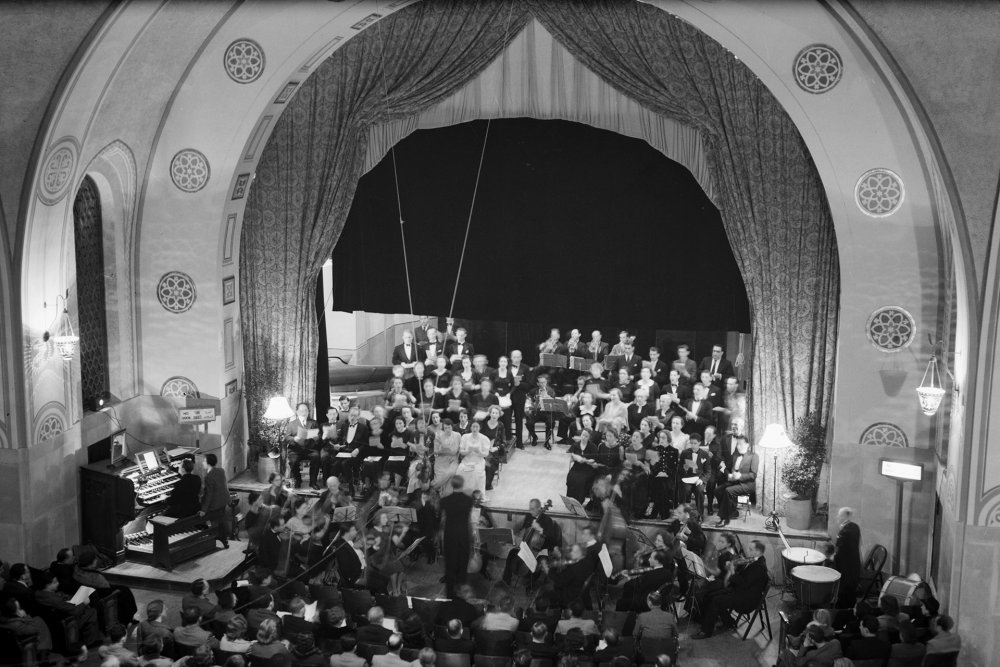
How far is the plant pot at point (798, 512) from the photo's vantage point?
14250mm

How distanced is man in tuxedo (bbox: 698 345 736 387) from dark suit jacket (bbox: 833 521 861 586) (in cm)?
359

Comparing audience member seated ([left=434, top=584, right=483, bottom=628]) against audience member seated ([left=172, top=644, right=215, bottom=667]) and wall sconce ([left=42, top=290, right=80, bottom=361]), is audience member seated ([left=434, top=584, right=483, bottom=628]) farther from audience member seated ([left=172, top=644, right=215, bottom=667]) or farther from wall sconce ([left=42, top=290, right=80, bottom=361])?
wall sconce ([left=42, top=290, right=80, bottom=361])

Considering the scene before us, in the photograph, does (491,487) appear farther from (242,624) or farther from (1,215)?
(1,215)

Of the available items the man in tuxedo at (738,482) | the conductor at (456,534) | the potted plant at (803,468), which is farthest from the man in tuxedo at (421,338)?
the potted plant at (803,468)

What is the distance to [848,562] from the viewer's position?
490 inches

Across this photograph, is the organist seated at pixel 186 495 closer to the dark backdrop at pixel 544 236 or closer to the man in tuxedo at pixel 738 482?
the dark backdrop at pixel 544 236

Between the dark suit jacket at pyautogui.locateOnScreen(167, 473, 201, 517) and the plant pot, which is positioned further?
the plant pot

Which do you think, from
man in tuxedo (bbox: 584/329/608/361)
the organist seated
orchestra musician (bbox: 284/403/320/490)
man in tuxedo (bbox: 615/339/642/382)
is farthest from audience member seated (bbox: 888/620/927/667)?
the organist seated

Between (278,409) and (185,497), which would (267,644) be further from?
(278,409)

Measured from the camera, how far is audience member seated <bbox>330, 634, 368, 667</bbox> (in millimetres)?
9938

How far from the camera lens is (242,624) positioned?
10484mm

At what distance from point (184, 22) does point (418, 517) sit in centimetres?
609

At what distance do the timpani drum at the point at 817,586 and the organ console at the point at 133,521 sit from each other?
6.53 meters

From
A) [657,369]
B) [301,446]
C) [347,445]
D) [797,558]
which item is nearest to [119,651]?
[347,445]
